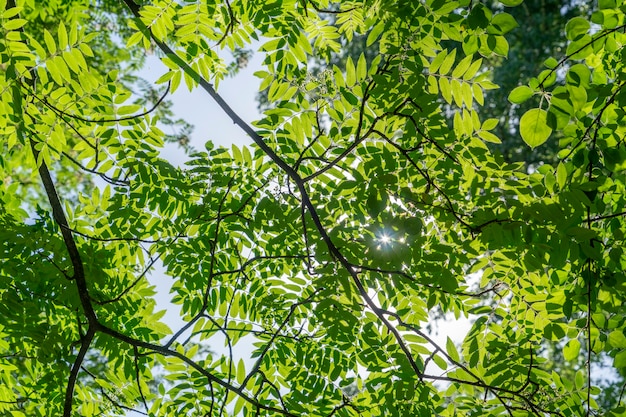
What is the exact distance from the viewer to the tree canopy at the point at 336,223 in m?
2.69

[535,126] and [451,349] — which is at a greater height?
[535,126]

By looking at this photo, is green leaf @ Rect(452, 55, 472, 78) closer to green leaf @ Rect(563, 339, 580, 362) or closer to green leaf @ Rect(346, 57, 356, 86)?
green leaf @ Rect(346, 57, 356, 86)

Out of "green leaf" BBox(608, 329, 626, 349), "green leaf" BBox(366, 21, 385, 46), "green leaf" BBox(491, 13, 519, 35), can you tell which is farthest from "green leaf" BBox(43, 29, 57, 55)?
"green leaf" BBox(608, 329, 626, 349)

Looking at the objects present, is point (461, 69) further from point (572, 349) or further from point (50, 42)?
point (50, 42)

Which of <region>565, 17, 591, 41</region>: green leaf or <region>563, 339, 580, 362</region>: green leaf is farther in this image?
<region>563, 339, 580, 362</region>: green leaf

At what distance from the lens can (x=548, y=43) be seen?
12.6 meters

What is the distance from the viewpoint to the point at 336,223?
340cm

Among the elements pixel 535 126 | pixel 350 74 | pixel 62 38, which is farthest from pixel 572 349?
pixel 62 38

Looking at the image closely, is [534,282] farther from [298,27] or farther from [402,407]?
[298,27]

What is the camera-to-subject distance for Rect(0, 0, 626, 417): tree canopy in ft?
8.81

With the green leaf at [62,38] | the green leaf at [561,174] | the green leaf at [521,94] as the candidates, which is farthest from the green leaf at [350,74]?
the green leaf at [62,38]

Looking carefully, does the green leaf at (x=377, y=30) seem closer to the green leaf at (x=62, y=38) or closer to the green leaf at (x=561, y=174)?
the green leaf at (x=561, y=174)

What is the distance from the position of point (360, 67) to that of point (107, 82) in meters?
1.47

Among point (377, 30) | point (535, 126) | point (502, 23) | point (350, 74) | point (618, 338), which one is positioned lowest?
point (618, 338)
